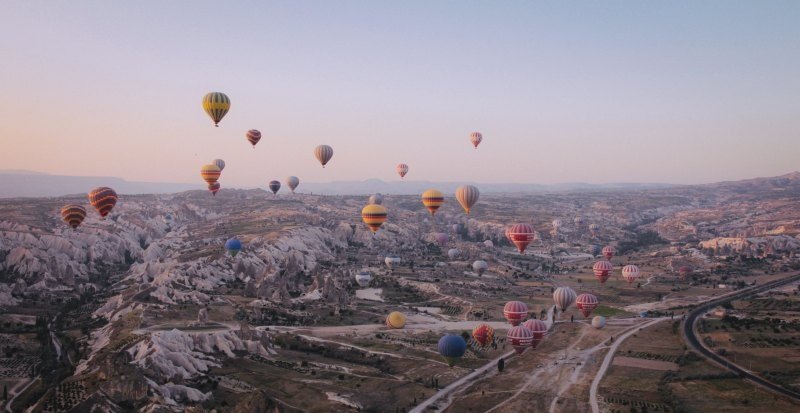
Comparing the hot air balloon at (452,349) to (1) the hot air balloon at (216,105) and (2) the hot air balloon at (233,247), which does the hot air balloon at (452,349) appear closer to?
(1) the hot air balloon at (216,105)

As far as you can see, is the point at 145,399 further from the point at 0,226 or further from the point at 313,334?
the point at 0,226

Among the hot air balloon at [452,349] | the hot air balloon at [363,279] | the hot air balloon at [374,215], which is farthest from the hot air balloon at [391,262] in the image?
the hot air balloon at [452,349]

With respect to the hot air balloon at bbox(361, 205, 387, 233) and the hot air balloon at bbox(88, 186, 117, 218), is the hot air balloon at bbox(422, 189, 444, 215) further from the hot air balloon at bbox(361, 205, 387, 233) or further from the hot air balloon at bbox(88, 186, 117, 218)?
the hot air balloon at bbox(88, 186, 117, 218)

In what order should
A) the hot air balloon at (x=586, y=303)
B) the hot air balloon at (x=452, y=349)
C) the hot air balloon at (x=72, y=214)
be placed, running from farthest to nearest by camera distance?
the hot air balloon at (x=72, y=214) → the hot air balloon at (x=586, y=303) → the hot air balloon at (x=452, y=349)

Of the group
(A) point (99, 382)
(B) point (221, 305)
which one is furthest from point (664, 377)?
(B) point (221, 305)

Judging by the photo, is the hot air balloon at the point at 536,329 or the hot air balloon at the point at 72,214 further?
the hot air balloon at the point at 72,214

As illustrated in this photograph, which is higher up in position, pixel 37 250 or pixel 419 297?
pixel 37 250

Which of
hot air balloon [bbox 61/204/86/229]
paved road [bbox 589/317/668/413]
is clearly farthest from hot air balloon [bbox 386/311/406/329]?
hot air balloon [bbox 61/204/86/229]

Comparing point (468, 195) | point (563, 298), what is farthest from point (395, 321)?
point (468, 195)

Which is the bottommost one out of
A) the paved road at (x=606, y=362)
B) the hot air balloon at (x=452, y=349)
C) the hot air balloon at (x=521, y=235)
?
the paved road at (x=606, y=362)
